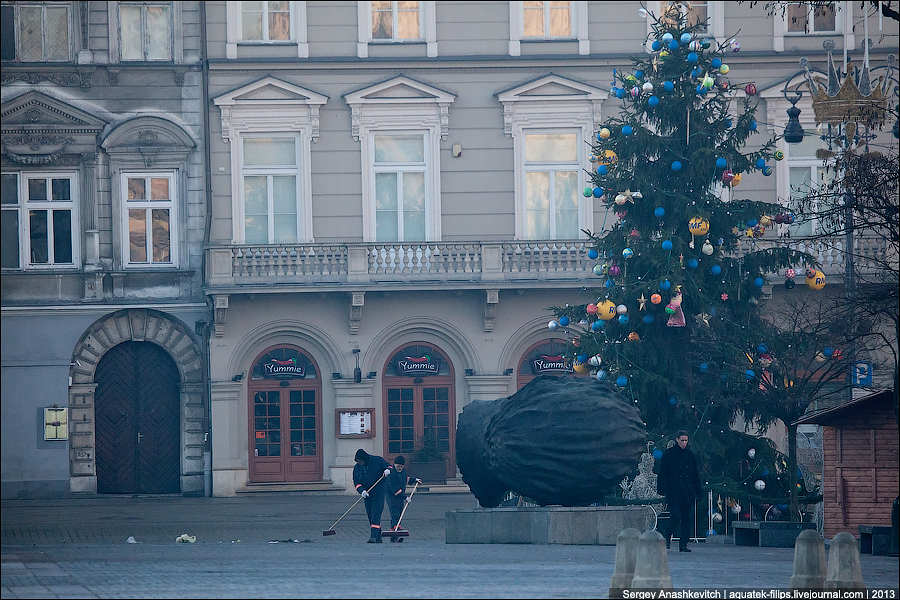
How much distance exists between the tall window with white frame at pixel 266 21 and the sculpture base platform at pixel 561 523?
18.6m

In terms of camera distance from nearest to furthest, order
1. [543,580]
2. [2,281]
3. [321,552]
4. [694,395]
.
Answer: [543,580] → [321,552] → [694,395] → [2,281]

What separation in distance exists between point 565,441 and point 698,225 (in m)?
6.22

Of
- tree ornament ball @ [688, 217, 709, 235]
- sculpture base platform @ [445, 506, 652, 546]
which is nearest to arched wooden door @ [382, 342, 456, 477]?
tree ornament ball @ [688, 217, 709, 235]

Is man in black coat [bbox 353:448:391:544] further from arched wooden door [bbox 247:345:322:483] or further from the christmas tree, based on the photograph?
arched wooden door [bbox 247:345:322:483]

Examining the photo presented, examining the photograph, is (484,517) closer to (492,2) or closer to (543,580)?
(543,580)

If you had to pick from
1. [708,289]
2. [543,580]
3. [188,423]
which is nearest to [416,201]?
[188,423]

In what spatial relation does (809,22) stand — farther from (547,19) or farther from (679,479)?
(679,479)

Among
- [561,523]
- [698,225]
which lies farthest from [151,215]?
[561,523]

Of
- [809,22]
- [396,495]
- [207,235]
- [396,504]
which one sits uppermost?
[809,22]

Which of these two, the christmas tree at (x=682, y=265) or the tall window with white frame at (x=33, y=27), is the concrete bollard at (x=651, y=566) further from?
the tall window with white frame at (x=33, y=27)

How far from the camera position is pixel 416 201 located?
125 ft

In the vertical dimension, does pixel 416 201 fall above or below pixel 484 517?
above

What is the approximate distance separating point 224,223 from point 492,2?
8262 mm

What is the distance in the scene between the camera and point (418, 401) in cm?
3806
